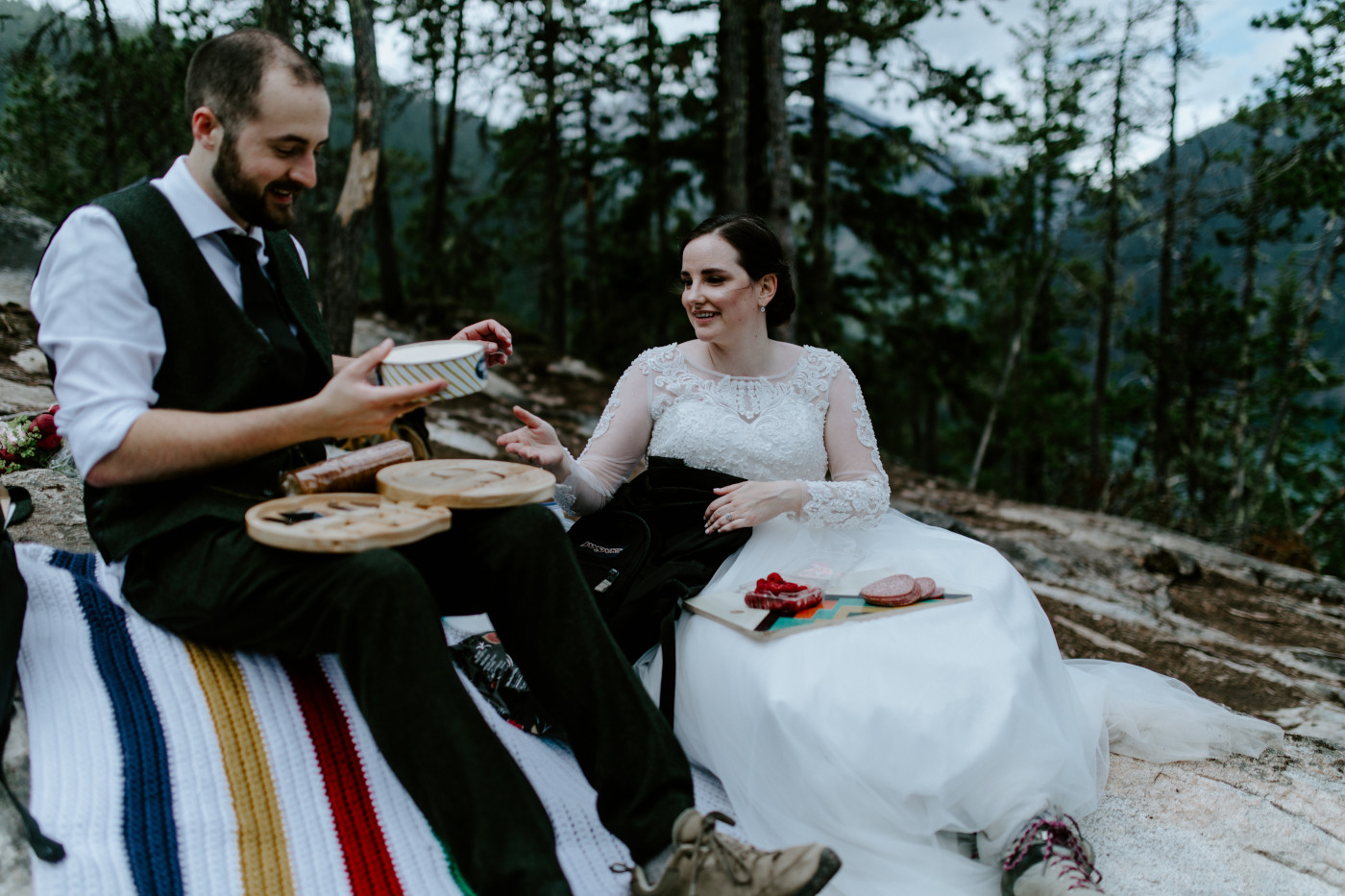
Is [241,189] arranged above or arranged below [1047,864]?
above

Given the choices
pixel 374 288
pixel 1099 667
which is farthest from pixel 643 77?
pixel 374 288

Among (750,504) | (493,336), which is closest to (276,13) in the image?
(493,336)

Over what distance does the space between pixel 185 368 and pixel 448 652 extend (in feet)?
3.01

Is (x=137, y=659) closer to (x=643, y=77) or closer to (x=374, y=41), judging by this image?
(x=374, y=41)

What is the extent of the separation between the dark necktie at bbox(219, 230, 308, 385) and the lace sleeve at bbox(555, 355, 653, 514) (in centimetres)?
110

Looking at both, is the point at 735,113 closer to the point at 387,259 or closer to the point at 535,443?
the point at 535,443

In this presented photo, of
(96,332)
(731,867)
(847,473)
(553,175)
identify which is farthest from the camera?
(553,175)

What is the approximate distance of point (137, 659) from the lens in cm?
199

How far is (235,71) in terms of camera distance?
1854mm

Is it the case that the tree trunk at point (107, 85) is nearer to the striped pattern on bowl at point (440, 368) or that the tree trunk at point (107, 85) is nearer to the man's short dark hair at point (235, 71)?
the man's short dark hair at point (235, 71)

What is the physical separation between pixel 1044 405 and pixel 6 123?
69.6 ft

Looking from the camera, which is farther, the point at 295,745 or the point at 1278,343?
the point at 1278,343

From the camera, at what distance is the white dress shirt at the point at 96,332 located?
1688 millimetres

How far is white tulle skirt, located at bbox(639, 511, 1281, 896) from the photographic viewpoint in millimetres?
1951
